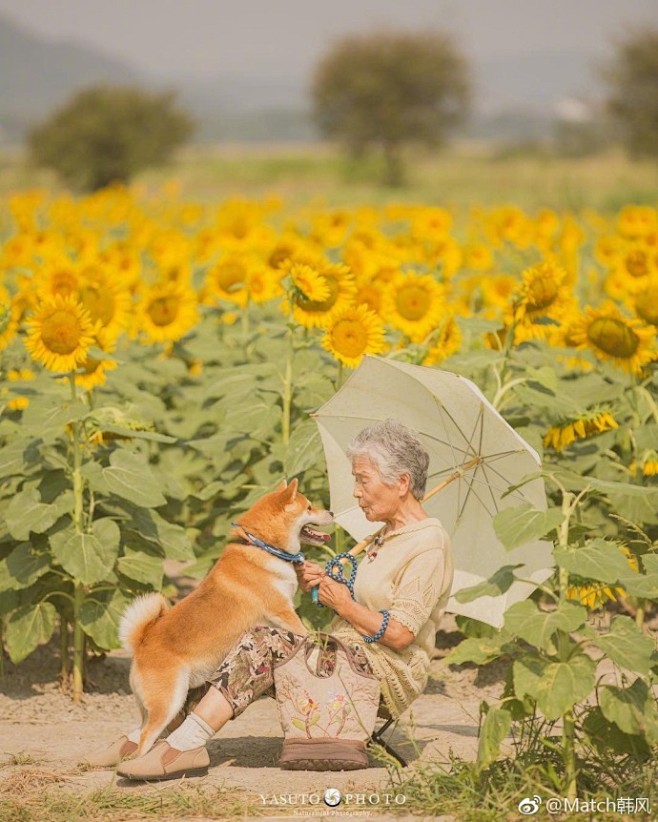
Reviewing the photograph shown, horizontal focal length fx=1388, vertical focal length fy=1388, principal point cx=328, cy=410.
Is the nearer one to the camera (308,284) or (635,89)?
(308,284)

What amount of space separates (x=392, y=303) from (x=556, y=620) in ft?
9.00

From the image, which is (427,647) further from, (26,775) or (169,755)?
(26,775)

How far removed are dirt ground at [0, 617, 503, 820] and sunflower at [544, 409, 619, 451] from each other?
977 mm

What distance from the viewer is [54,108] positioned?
39.7 m

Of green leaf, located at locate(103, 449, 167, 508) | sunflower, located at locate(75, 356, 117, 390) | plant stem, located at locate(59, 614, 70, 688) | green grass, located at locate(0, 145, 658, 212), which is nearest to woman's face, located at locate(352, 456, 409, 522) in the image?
green leaf, located at locate(103, 449, 167, 508)

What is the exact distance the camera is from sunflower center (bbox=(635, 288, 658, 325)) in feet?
18.4

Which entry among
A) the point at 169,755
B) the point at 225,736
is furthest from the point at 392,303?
the point at 169,755

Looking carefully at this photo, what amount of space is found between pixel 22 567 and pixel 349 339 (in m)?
1.44

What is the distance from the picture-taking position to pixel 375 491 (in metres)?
3.92

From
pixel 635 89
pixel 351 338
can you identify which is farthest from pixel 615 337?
pixel 635 89

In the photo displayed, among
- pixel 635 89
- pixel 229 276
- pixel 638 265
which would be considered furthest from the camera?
pixel 635 89

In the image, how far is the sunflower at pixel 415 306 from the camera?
5902mm

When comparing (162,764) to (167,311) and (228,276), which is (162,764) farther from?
(228,276)

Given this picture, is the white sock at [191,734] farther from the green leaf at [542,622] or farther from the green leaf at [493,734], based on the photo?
the green leaf at [542,622]
